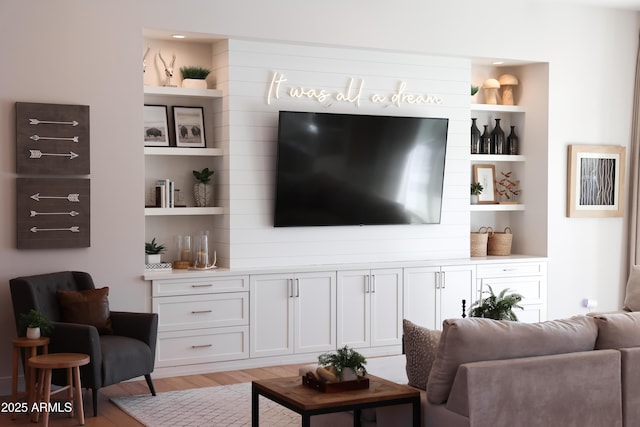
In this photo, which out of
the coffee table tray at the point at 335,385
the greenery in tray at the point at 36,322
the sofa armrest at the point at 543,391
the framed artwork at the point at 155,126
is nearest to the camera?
the sofa armrest at the point at 543,391

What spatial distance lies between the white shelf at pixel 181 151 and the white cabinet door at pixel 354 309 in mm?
1458

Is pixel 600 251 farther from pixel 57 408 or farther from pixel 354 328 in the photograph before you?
pixel 57 408

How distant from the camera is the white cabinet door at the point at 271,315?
23.1 feet

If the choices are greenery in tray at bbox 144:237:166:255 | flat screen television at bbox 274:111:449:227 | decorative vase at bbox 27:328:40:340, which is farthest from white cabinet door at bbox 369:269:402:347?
decorative vase at bbox 27:328:40:340

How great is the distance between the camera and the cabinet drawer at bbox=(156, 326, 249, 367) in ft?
22.0

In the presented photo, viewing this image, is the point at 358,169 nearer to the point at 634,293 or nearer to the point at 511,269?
the point at 511,269

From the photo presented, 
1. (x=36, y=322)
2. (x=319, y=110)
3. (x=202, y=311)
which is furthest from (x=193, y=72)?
(x=36, y=322)

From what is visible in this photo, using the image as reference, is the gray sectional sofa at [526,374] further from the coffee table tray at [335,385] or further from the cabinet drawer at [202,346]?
the cabinet drawer at [202,346]

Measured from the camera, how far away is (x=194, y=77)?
712 cm

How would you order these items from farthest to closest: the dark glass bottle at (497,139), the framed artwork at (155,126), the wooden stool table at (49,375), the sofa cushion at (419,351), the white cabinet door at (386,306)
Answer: the dark glass bottle at (497,139) → the white cabinet door at (386,306) → the framed artwork at (155,126) → the wooden stool table at (49,375) → the sofa cushion at (419,351)

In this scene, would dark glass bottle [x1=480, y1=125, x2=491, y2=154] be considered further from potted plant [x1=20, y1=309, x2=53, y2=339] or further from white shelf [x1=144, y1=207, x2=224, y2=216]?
potted plant [x1=20, y1=309, x2=53, y2=339]

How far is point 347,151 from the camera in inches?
295

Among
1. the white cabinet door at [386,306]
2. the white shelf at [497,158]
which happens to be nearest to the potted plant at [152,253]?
the white cabinet door at [386,306]

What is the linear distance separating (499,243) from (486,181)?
64 centimetres
